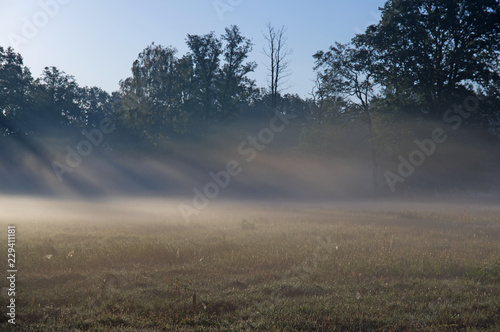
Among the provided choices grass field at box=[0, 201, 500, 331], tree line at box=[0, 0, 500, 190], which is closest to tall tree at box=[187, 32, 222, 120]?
tree line at box=[0, 0, 500, 190]

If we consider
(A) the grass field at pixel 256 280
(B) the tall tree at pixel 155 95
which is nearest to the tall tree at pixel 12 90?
(B) the tall tree at pixel 155 95

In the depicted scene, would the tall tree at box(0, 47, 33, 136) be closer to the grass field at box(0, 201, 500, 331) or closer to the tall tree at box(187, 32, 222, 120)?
the tall tree at box(187, 32, 222, 120)

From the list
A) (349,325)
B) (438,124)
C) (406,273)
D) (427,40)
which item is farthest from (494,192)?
(349,325)

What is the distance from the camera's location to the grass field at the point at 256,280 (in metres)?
6.28

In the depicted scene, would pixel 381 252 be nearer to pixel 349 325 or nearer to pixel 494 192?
pixel 349 325

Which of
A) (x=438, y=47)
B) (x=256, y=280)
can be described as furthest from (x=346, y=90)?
(x=256, y=280)

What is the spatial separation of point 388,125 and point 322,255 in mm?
27312

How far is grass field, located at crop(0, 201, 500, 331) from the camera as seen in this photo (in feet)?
20.6

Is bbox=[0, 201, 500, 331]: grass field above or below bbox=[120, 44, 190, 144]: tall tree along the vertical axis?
below

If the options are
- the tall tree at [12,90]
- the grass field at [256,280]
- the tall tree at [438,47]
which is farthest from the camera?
the tall tree at [12,90]

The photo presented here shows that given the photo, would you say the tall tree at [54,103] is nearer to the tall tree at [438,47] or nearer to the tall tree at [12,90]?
the tall tree at [12,90]

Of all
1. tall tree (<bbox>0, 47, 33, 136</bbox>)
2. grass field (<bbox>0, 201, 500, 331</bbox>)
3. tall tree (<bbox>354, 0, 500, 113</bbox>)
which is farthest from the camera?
tall tree (<bbox>0, 47, 33, 136</bbox>)

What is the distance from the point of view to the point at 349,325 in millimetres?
6145

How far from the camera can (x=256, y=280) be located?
28.4 feet
